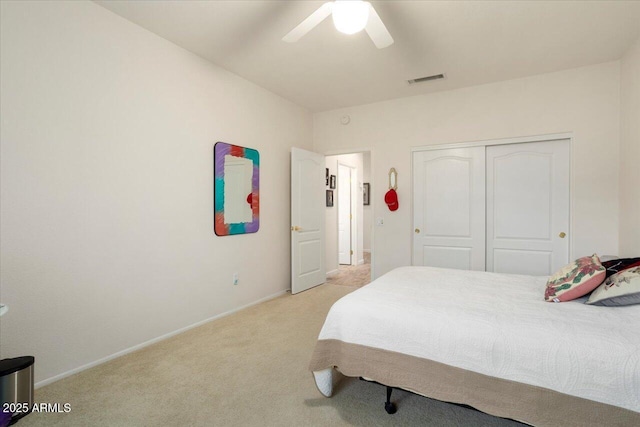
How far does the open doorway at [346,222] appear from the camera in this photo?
562cm

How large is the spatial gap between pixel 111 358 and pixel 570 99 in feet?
16.4

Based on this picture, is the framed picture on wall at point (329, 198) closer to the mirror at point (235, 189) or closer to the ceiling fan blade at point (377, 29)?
the mirror at point (235, 189)

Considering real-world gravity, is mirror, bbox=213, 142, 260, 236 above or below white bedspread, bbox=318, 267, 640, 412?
above

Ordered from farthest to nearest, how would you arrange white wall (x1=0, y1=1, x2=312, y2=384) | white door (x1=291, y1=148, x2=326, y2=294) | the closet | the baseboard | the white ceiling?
white door (x1=291, y1=148, x2=326, y2=294), the closet, the white ceiling, the baseboard, white wall (x1=0, y1=1, x2=312, y2=384)

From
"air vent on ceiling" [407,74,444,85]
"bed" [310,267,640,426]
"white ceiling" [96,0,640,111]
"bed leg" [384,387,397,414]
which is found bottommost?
"bed leg" [384,387,397,414]

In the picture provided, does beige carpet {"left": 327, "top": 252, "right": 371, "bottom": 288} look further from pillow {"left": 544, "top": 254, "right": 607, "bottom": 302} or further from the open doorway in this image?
pillow {"left": 544, "top": 254, "right": 607, "bottom": 302}

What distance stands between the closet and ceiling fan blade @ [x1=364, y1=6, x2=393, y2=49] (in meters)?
2.32

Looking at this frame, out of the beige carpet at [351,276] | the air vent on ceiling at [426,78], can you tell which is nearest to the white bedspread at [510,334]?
the air vent on ceiling at [426,78]

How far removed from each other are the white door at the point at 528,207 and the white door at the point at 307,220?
7.40 feet

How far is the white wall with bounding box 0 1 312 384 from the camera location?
2.05 metres

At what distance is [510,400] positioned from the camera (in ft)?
4.61

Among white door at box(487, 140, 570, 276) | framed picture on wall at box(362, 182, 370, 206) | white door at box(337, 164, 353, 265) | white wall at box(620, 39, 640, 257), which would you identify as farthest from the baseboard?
framed picture on wall at box(362, 182, 370, 206)

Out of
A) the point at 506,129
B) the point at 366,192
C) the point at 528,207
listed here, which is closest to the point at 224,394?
the point at 528,207

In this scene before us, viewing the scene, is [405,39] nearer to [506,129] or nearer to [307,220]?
[506,129]
